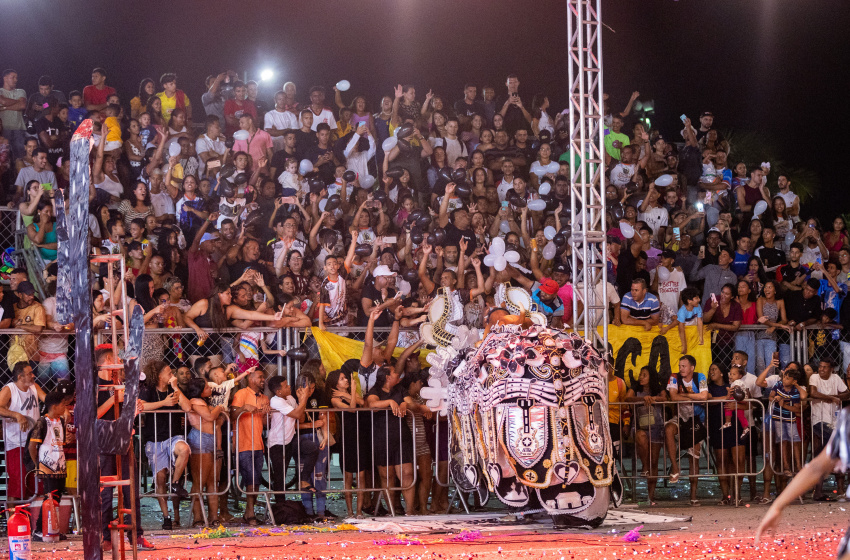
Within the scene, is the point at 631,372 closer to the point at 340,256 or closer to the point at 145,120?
the point at 340,256

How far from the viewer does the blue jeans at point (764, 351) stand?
11.6 meters

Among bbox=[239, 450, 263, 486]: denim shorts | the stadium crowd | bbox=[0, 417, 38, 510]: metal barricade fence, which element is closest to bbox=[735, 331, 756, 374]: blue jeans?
the stadium crowd

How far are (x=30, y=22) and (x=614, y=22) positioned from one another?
9704 millimetres

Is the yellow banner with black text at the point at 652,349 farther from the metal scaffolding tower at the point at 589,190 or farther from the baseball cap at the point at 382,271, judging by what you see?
the baseball cap at the point at 382,271

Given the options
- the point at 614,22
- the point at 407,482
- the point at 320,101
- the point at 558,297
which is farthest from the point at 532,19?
the point at 407,482

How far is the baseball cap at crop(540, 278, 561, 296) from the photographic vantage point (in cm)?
1153

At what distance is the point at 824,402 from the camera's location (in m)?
10.9

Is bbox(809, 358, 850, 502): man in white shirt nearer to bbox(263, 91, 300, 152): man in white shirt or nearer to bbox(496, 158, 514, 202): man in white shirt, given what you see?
bbox(496, 158, 514, 202): man in white shirt

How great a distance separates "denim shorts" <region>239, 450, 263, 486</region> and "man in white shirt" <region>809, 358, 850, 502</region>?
577cm

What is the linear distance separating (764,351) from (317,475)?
535 cm

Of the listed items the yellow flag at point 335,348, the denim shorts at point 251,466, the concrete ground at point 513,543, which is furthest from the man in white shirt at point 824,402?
the denim shorts at point 251,466

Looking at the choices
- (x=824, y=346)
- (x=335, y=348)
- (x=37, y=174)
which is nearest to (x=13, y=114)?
(x=37, y=174)

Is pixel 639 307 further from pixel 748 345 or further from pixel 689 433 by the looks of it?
pixel 689 433

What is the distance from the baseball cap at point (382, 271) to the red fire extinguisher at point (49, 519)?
4268mm
